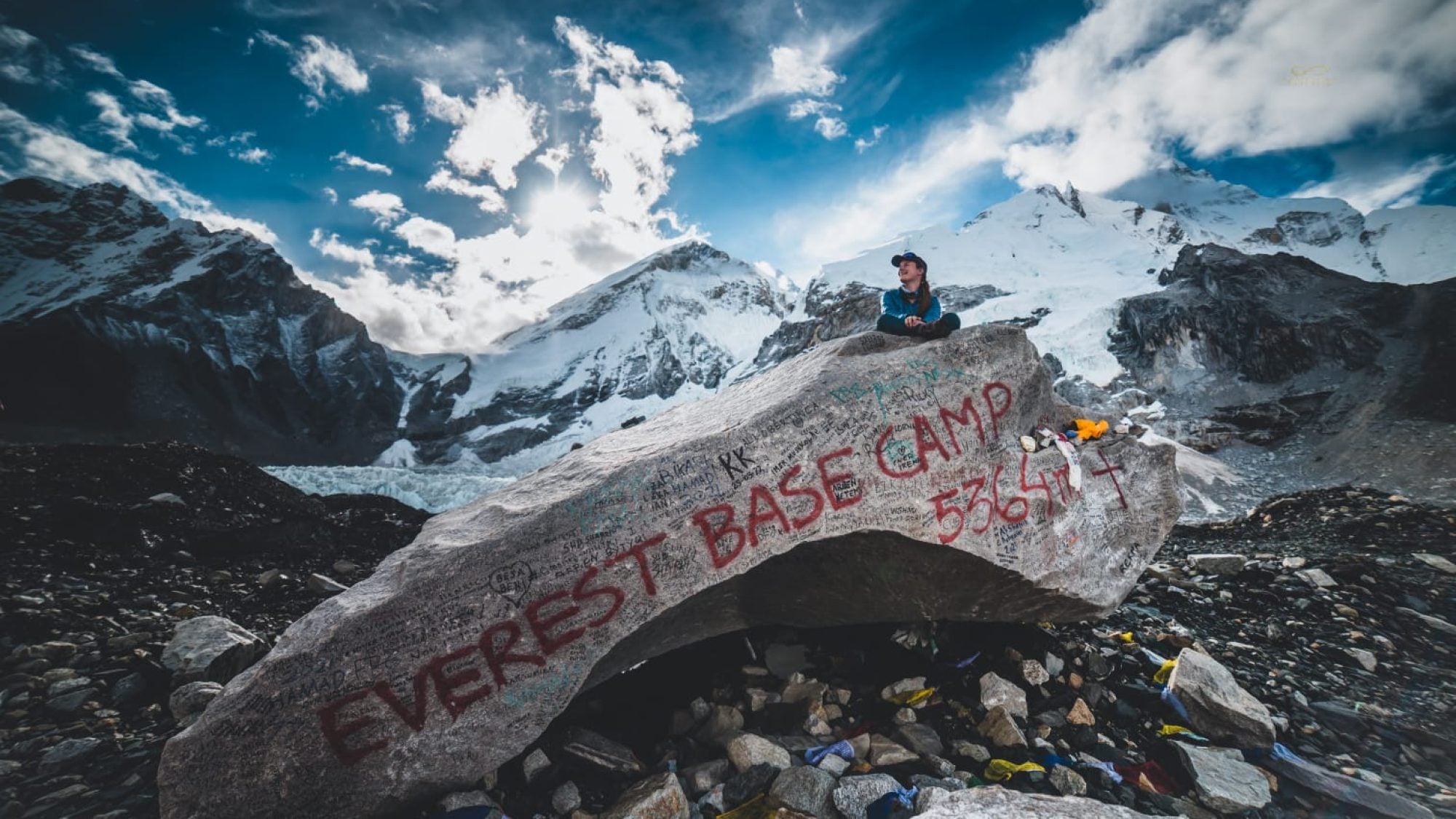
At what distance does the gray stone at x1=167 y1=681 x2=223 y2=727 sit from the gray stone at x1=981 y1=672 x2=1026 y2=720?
613 cm

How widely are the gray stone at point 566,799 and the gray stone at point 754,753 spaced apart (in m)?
1.02

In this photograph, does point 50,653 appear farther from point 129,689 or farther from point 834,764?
point 834,764

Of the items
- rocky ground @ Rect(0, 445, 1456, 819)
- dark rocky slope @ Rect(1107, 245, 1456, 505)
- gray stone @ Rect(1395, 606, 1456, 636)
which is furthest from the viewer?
dark rocky slope @ Rect(1107, 245, 1456, 505)

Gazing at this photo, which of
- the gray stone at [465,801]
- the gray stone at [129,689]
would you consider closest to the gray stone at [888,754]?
the gray stone at [465,801]

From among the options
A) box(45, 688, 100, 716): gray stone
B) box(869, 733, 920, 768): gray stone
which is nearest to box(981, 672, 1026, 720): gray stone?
box(869, 733, 920, 768): gray stone

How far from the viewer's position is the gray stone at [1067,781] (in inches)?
124

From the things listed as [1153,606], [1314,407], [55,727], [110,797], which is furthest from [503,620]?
A: [1314,407]

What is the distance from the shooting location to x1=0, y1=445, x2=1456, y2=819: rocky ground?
10.5 ft

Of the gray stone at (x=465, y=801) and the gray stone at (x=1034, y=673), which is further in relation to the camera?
the gray stone at (x=1034, y=673)

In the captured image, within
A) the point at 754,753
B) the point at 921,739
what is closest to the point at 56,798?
the point at 754,753

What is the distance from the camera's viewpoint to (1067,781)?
3.19m

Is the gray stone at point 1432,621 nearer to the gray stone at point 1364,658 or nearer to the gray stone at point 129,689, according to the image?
the gray stone at point 1364,658

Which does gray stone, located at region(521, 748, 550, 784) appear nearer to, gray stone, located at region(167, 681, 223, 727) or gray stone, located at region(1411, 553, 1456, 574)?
gray stone, located at region(167, 681, 223, 727)

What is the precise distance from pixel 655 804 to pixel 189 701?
4196 mm
